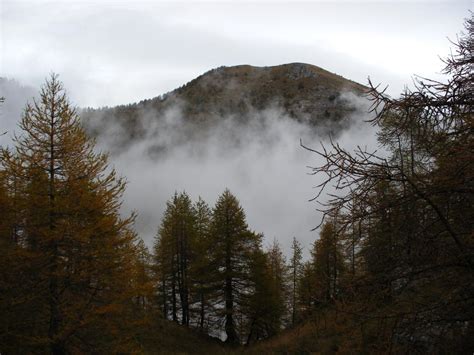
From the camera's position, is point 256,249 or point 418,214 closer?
point 418,214

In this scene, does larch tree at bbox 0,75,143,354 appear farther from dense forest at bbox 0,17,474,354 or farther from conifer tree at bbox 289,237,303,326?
conifer tree at bbox 289,237,303,326

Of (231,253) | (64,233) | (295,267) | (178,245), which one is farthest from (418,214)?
(295,267)

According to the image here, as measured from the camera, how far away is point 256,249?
2562 centimetres

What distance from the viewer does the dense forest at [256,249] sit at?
3.46 meters

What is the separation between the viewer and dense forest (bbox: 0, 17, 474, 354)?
3.46 m

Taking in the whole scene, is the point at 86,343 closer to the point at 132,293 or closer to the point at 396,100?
the point at 132,293

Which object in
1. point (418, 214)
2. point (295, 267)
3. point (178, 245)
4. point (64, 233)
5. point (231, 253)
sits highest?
point (178, 245)

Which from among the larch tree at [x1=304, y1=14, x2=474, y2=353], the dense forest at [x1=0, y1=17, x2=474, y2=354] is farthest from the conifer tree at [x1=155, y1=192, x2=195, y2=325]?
the larch tree at [x1=304, y1=14, x2=474, y2=353]

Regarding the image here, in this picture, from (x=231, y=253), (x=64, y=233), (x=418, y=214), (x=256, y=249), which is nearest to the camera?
(x=418, y=214)

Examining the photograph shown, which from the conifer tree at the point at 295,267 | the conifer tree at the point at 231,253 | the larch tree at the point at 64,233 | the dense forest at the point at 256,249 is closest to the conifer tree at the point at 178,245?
the dense forest at the point at 256,249

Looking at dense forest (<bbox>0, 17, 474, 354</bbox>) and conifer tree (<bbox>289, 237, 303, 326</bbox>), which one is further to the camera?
conifer tree (<bbox>289, 237, 303, 326</bbox>)

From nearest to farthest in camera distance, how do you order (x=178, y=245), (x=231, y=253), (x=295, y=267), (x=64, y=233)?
(x=64, y=233) < (x=231, y=253) < (x=178, y=245) < (x=295, y=267)

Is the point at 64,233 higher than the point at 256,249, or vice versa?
the point at 256,249

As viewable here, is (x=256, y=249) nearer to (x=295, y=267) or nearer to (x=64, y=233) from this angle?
(x=64, y=233)
